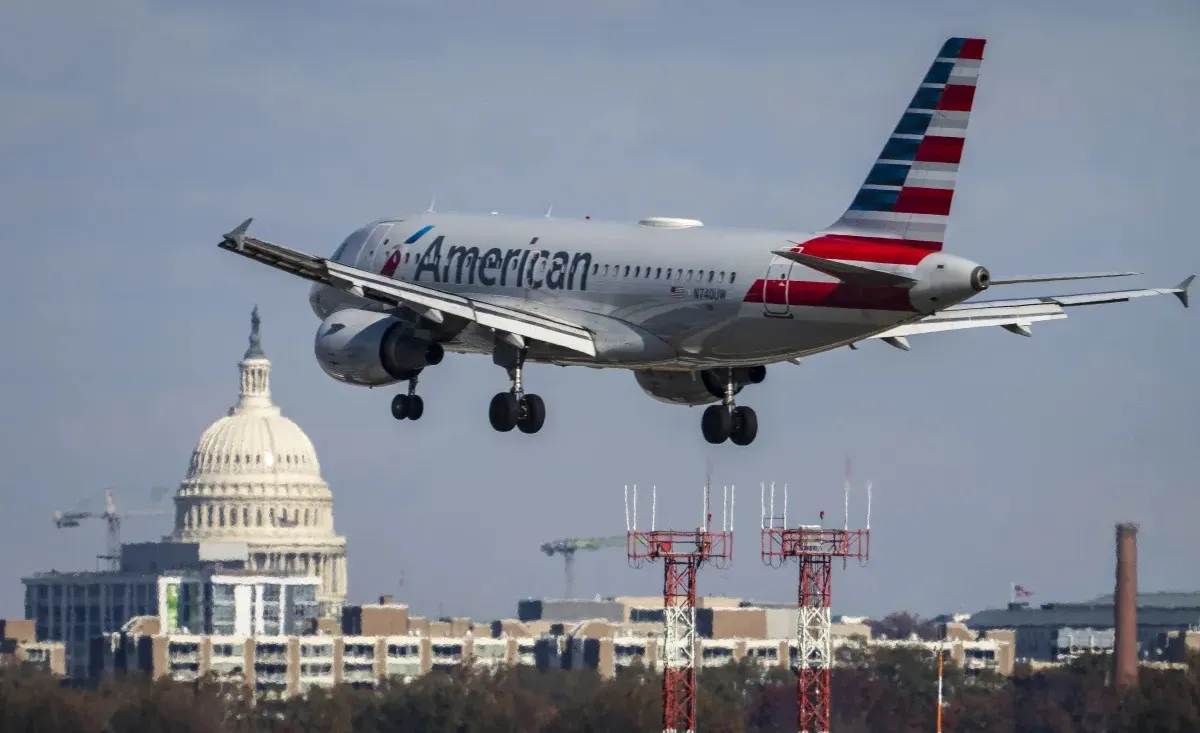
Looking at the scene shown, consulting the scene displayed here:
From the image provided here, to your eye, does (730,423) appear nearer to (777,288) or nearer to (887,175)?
(777,288)

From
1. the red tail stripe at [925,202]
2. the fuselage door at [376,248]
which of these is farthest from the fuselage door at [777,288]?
the fuselage door at [376,248]

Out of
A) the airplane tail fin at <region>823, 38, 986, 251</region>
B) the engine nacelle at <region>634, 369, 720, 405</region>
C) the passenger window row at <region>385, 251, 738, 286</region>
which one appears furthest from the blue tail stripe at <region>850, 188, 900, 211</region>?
the engine nacelle at <region>634, 369, 720, 405</region>

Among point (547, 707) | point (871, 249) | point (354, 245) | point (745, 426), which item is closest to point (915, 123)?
point (871, 249)

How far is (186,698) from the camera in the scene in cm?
15150

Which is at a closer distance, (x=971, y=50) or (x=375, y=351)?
(x=971, y=50)

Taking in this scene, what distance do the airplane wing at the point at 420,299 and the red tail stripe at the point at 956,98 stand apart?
40.8 ft

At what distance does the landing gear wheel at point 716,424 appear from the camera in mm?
86188

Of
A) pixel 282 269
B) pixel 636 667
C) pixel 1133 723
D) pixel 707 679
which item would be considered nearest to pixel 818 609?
pixel 1133 723

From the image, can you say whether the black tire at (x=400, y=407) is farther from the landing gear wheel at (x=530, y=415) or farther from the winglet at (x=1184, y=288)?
the winglet at (x=1184, y=288)

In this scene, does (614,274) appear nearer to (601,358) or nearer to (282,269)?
(601,358)

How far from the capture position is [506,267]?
86.4m

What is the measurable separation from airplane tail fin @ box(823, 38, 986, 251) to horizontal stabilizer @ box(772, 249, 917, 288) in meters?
1.53

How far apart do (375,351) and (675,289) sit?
31.6ft

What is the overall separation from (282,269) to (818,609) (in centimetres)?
6636
